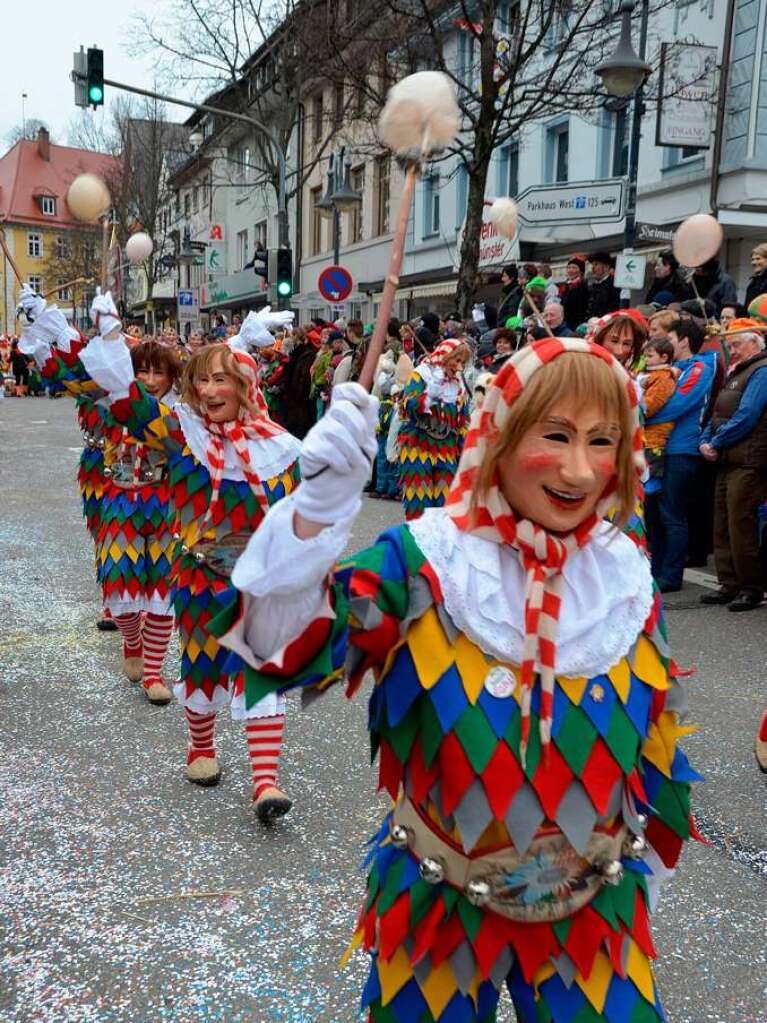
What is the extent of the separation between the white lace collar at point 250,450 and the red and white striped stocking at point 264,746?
88cm

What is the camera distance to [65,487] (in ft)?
36.4

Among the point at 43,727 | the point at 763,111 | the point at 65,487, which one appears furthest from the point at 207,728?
the point at 763,111

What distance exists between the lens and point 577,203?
9461 mm

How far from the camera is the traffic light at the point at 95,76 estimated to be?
13.1 metres

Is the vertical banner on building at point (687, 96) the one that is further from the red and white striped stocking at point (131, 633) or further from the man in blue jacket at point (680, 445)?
the red and white striped stocking at point (131, 633)

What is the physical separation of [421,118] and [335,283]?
12322 mm

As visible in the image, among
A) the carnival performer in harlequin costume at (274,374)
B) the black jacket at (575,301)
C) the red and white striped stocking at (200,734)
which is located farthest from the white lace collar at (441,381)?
the carnival performer in harlequin costume at (274,374)

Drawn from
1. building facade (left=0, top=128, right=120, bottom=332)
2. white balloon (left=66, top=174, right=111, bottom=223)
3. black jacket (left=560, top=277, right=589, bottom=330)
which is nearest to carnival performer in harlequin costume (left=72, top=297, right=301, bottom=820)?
white balloon (left=66, top=174, right=111, bottom=223)

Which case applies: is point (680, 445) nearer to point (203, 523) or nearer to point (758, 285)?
point (758, 285)

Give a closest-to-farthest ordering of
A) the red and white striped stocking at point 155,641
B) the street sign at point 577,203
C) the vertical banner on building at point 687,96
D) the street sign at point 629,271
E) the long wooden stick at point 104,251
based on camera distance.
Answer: the long wooden stick at point 104,251, the red and white striped stocking at point 155,641, the street sign at point 629,271, the street sign at point 577,203, the vertical banner on building at point 687,96

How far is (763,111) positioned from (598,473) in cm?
1443

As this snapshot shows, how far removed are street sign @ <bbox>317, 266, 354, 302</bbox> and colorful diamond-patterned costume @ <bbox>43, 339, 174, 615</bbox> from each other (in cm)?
873

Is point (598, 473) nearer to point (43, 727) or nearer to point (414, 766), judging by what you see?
point (414, 766)

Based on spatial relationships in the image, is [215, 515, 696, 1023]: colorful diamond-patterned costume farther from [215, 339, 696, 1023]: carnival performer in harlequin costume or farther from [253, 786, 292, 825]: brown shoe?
[253, 786, 292, 825]: brown shoe
